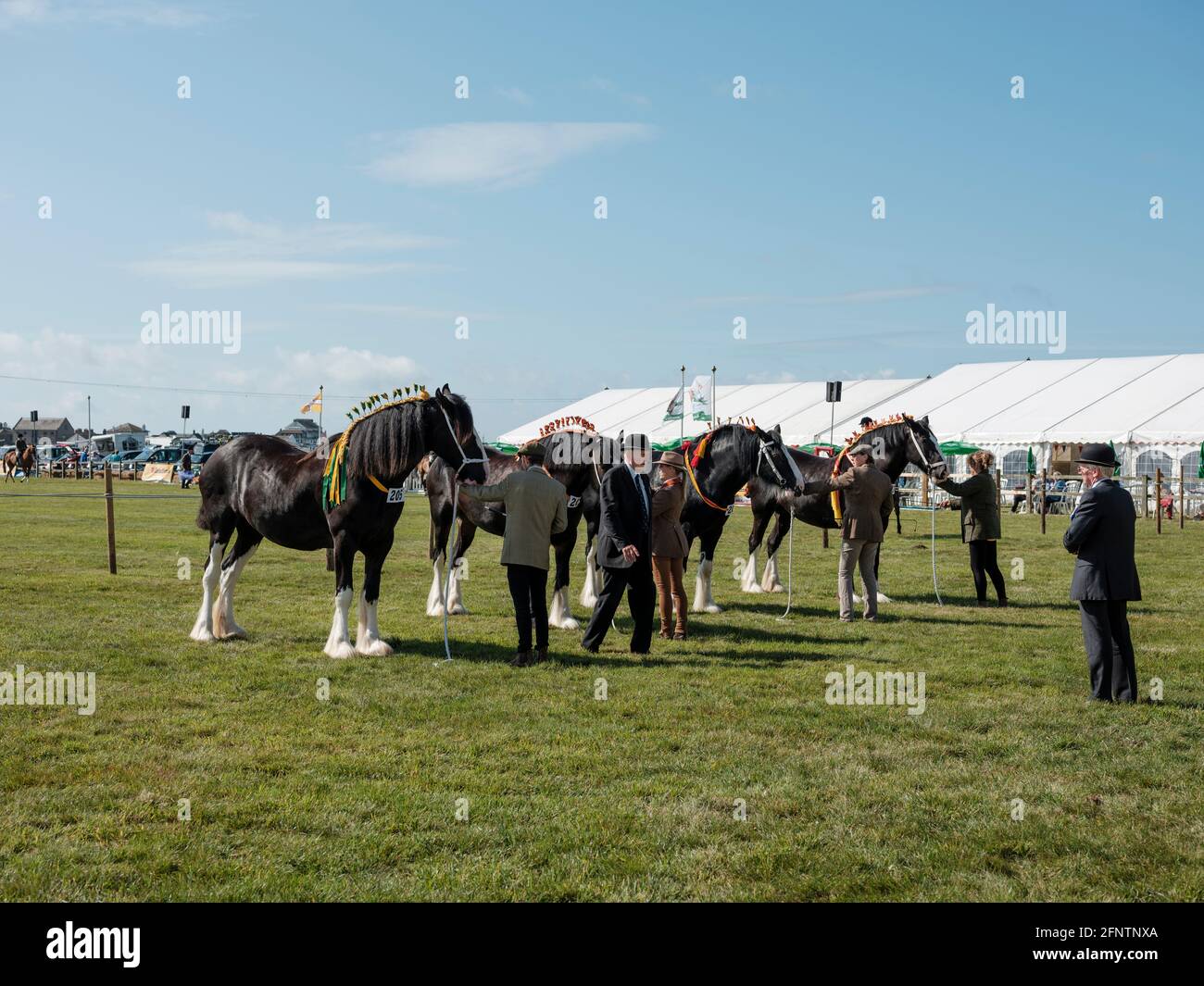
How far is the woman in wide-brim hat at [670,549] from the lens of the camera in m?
11.8

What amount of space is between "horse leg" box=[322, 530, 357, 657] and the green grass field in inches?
11.9

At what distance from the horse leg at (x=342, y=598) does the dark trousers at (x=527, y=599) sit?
5.08 ft

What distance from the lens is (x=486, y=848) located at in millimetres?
5387

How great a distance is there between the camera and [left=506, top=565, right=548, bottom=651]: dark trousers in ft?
32.9

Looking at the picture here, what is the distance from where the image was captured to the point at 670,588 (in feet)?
39.3

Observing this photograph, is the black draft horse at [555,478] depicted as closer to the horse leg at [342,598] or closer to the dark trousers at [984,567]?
the horse leg at [342,598]

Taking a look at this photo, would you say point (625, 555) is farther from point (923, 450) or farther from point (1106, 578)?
point (923, 450)

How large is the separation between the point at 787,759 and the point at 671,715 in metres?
1.32

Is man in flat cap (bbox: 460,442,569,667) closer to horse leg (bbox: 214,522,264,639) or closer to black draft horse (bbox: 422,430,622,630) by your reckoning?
black draft horse (bbox: 422,430,622,630)

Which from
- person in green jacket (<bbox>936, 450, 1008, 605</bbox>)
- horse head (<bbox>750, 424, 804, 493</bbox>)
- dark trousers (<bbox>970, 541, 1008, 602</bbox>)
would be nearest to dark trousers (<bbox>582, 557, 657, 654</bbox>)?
horse head (<bbox>750, 424, 804, 493</bbox>)

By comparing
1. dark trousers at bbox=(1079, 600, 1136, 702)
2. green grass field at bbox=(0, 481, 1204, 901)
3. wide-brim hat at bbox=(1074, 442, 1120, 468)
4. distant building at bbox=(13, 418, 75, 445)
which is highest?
distant building at bbox=(13, 418, 75, 445)

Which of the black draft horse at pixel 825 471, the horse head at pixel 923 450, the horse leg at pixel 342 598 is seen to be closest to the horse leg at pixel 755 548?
the black draft horse at pixel 825 471
